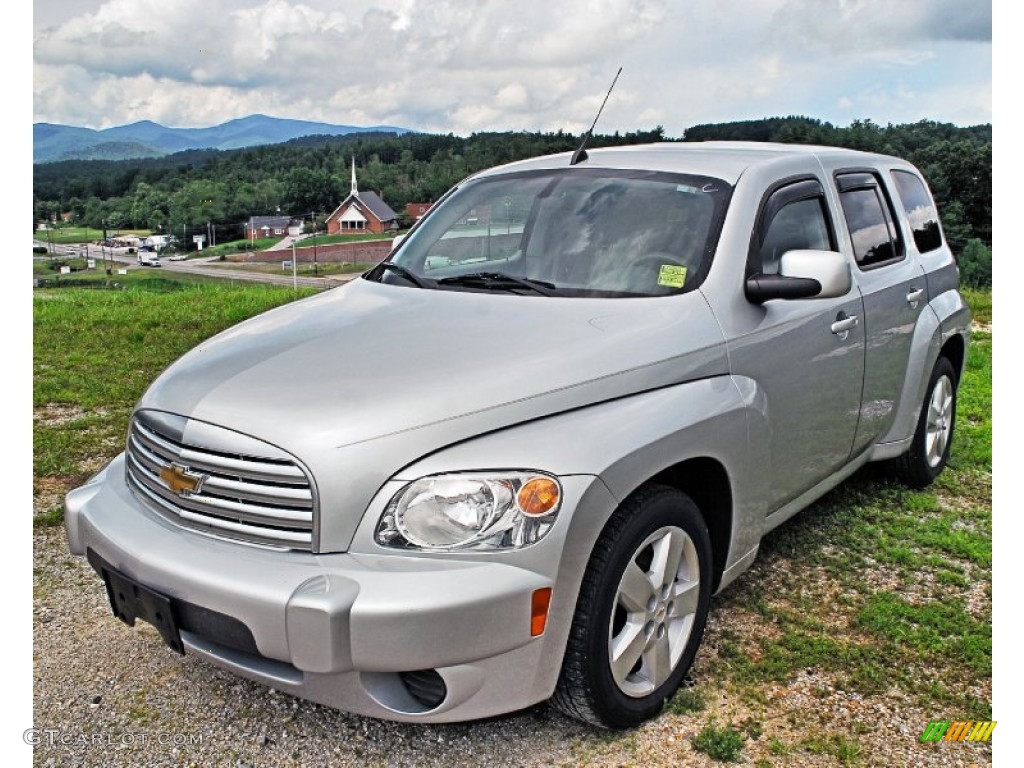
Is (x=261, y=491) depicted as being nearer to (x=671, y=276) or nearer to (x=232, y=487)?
(x=232, y=487)

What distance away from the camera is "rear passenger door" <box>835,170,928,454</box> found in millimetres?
3977

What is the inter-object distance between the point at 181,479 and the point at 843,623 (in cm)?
250

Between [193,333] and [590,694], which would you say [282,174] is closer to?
[193,333]

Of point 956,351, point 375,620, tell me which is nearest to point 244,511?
point 375,620

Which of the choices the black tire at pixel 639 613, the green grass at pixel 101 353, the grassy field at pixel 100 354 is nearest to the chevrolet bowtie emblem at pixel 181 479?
the black tire at pixel 639 613

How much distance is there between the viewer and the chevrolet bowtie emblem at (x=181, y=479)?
2.47 m

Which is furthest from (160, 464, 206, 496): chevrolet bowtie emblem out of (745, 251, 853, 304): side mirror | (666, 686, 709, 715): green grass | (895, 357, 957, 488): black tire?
(895, 357, 957, 488): black tire

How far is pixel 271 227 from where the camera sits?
22.9m

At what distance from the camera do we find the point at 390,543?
2.27 meters

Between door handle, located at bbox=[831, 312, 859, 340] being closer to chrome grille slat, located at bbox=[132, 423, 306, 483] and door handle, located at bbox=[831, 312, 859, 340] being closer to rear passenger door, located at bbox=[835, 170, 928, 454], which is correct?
rear passenger door, located at bbox=[835, 170, 928, 454]

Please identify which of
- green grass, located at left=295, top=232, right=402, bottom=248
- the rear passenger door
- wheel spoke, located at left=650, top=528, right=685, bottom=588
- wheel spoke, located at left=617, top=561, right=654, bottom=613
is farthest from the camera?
green grass, located at left=295, top=232, right=402, bottom=248

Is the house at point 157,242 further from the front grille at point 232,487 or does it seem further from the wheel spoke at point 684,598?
the wheel spoke at point 684,598

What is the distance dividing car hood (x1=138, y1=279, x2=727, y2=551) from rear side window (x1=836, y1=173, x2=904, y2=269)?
1444 millimetres

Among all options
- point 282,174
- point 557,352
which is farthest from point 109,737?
point 282,174
